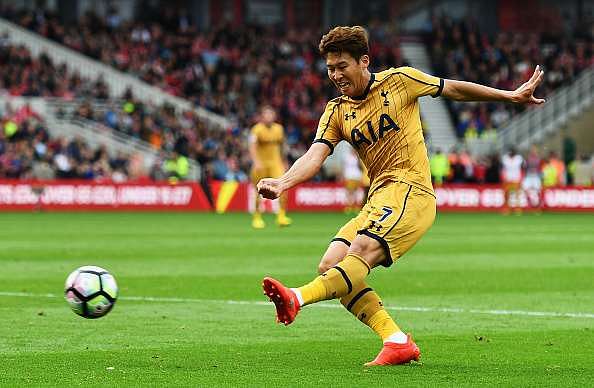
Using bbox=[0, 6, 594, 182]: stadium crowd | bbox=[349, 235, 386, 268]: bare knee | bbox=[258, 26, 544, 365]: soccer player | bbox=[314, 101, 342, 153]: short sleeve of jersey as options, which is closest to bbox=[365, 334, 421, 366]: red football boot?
bbox=[258, 26, 544, 365]: soccer player

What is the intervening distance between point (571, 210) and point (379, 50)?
1419 centimetres

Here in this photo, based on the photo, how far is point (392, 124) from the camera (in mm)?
8555

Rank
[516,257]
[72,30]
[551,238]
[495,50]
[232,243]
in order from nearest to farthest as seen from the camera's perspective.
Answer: [516,257] → [232,243] → [551,238] → [72,30] → [495,50]

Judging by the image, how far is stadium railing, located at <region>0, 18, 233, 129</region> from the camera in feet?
143

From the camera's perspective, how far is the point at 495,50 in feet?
166

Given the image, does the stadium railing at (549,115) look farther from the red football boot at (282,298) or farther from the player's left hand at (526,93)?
the red football boot at (282,298)

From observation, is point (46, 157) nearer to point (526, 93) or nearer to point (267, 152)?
point (267, 152)

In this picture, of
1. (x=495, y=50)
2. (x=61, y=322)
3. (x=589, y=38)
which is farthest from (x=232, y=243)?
(x=589, y=38)

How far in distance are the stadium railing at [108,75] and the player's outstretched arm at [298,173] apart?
115ft

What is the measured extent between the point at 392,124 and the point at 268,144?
18326mm

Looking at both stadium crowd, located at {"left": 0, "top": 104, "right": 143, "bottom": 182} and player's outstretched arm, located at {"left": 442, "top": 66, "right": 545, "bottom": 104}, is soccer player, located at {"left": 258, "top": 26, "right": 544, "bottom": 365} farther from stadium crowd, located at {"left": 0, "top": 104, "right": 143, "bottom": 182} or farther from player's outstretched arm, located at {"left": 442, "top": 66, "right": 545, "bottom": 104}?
stadium crowd, located at {"left": 0, "top": 104, "right": 143, "bottom": 182}

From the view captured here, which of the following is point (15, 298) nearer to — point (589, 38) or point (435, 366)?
point (435, 366)

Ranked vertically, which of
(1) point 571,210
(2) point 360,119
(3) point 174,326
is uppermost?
(2) point 360,119

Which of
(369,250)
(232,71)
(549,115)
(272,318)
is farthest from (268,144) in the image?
(549,115)
